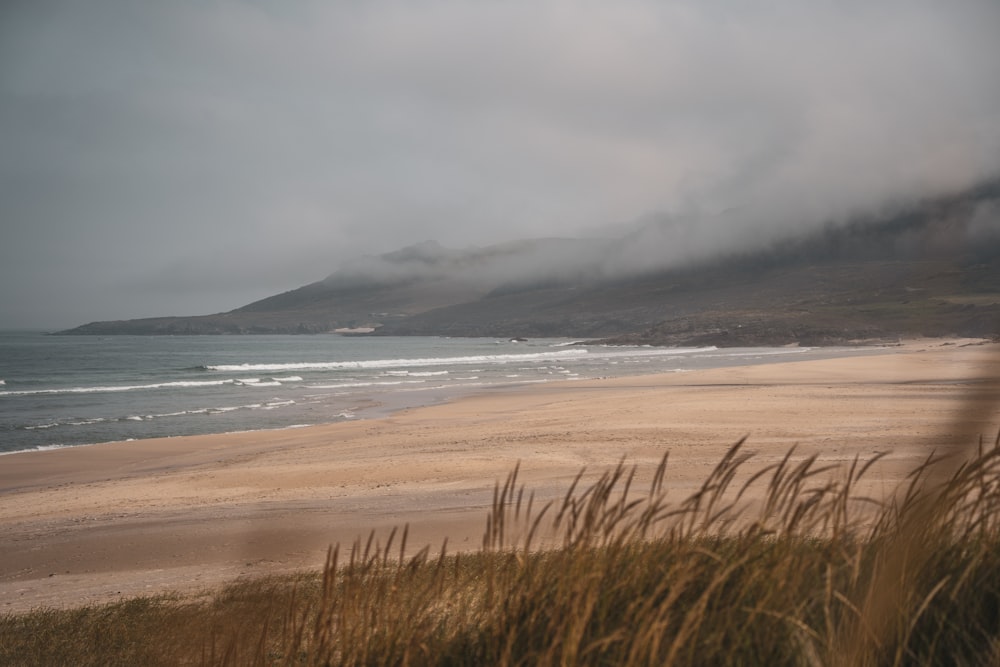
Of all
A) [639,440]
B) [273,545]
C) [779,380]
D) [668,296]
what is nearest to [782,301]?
[668,296]

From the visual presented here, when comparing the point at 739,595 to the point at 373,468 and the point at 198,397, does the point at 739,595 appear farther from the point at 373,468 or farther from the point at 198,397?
the point at 198,397

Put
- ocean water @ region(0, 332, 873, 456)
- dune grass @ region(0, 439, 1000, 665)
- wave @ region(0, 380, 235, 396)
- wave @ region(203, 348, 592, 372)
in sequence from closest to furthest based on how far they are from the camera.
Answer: dune grass @ region(0, 439, 1000, 665) → ocean water @ region(0, 332, 873, 456) → wave @ region(0, 380, 235, 396) → wave @ region(203, 348, 592, 372)

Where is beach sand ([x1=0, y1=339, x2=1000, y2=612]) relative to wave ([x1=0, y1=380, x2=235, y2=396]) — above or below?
below

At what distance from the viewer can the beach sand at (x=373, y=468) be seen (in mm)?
7742

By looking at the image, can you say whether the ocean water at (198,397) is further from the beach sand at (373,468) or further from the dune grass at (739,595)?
the dune grass at (739,595)

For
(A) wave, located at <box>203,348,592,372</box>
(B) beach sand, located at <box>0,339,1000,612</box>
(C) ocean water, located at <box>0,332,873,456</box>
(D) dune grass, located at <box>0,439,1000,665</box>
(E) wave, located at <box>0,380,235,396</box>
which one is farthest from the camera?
(A) wave, located at <box>203,348,592,372</box>

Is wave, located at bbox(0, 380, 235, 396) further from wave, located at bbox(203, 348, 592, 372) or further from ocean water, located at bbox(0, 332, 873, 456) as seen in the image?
wave, located at bbox(203, 348, 592, 372)

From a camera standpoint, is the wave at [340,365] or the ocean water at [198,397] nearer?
the ocean water at [198,397]

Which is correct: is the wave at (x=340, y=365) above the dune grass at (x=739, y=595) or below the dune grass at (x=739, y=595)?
below

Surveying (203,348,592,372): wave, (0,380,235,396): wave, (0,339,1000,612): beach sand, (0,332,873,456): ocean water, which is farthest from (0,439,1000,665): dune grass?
(203,348,592,372): wave

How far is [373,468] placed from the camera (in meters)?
14.0

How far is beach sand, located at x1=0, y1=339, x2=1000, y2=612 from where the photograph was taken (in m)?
7.74

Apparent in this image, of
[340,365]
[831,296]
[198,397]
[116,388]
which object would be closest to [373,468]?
[198,397]

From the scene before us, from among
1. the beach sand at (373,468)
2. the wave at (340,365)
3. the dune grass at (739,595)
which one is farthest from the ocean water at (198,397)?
the dune grass at (739,595)
